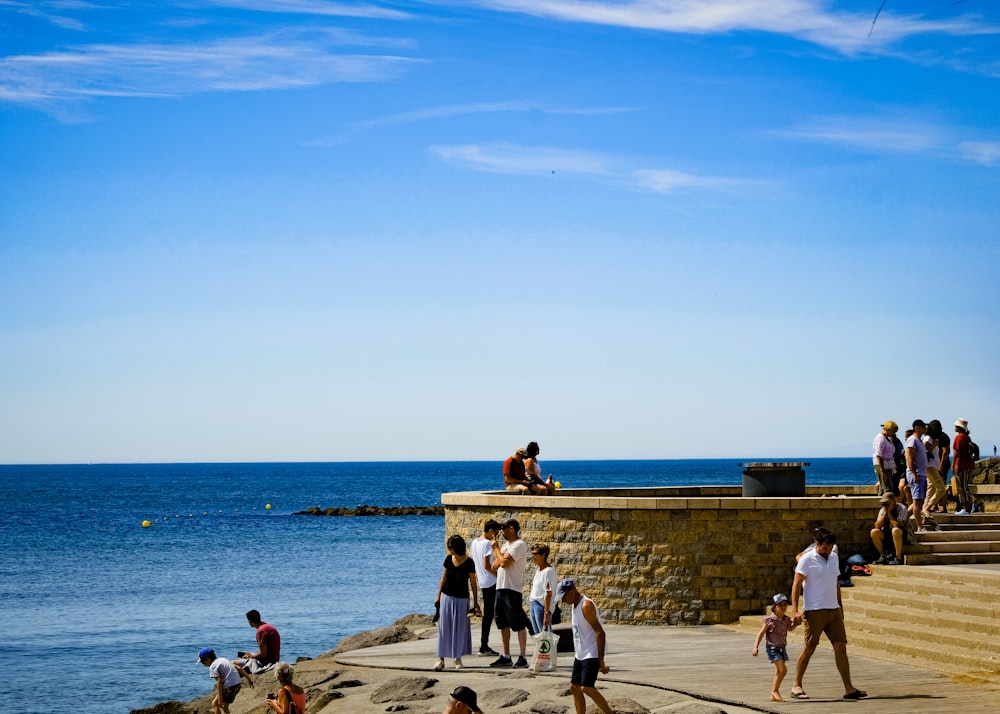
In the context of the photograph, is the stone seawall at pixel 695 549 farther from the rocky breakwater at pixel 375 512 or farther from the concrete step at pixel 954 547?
the rocky breakwater at pixel 375 512

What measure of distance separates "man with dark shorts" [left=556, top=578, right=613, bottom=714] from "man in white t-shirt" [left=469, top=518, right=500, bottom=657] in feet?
12.7

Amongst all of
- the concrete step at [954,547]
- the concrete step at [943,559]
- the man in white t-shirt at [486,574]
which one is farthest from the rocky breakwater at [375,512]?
the man in white t-shirt at [486,574]

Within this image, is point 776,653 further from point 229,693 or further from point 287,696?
point 229,693

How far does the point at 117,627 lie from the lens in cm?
3466

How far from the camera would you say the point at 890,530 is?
1847 centimetres

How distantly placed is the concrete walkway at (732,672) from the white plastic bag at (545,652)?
0.14 meters

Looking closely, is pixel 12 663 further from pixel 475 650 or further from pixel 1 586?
pixel 1 586

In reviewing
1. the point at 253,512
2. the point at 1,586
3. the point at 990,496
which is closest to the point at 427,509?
the point at 253,512

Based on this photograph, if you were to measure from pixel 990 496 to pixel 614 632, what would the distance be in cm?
894

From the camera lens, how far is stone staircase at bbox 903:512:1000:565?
18.2m

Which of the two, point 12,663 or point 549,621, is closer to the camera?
point 549,621

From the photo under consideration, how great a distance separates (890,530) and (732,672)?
5.24 meters

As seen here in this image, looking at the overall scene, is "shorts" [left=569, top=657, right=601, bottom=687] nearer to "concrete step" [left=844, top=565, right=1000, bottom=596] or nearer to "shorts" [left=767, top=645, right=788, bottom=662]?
"shorts" [left=767, top=645, right=788, bottom=662]

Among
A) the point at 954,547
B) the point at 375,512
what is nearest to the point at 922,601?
the point at 954,547
